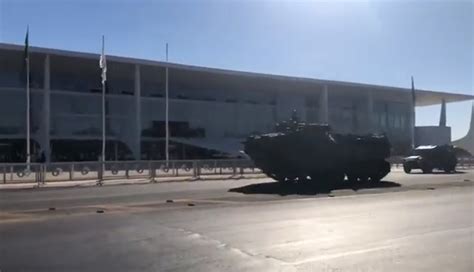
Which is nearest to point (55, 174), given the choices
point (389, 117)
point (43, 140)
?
point (43, 140)

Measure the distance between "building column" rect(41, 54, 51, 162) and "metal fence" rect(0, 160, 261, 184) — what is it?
29646mm

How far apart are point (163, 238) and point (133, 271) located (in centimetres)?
286

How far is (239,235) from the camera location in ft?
38.1

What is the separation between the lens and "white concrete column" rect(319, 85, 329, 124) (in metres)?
86.2

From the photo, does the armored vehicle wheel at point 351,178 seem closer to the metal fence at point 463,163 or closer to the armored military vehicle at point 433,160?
the armored military vehicle at point 433,160

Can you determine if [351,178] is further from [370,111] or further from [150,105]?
[370,111]

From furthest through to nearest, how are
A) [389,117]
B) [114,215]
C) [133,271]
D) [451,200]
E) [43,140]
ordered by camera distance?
[389,117] < [43,140] < [451,200] < [114,215] < [133,271]

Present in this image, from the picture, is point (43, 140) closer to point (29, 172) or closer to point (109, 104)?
point (109, 104)

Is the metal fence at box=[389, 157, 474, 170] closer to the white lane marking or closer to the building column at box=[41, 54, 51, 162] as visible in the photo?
the building column at box=[41, 54, 51, 162]

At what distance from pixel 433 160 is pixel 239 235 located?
3493cm

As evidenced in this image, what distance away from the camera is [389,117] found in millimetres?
101625

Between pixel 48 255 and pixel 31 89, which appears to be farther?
pixel 31 89

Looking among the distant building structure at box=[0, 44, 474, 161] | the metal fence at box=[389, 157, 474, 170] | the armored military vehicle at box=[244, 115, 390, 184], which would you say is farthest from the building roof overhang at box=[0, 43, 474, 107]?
the armored military vehicle at box=[244, 115, 390, 184]

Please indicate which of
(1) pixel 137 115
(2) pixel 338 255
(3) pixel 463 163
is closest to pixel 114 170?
(2) pixel 338 255
